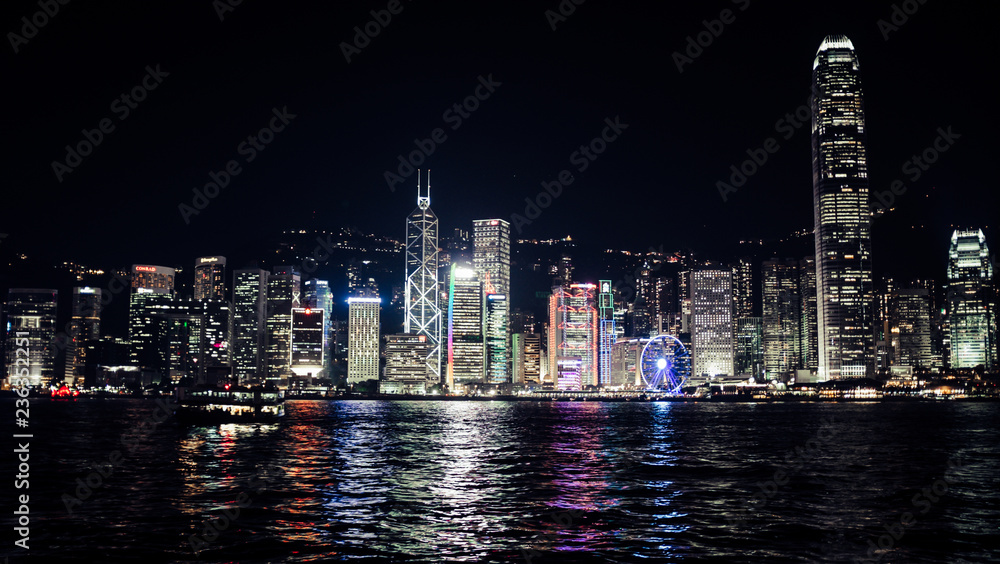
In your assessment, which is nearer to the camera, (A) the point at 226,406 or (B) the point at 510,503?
(B) the point at 510,503

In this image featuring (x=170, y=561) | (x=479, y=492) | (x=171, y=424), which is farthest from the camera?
(x=171, y=424)

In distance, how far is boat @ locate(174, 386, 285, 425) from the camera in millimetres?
115562

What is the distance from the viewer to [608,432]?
99.1 m

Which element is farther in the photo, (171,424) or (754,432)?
(171,424)

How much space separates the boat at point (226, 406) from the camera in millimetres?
115562

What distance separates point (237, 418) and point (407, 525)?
9174cm

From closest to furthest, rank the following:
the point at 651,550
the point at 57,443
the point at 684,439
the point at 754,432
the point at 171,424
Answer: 1. the point at 651,550
2. the point at 57,443
3. the point at 684,439
4. the point at 754,432
5. the point at 171,424

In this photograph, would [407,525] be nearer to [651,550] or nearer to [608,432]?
[651,550]

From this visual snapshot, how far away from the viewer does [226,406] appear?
117375mm

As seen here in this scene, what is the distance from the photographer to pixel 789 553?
27.0m

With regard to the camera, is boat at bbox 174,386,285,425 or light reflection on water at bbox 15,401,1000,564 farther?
boat at bbox 174,386,285,425

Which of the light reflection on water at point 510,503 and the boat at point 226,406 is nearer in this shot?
the light reflection on water at point 510,503

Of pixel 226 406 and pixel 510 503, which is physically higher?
pixel 510 503

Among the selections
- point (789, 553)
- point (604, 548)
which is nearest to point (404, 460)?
point (604, 548)
